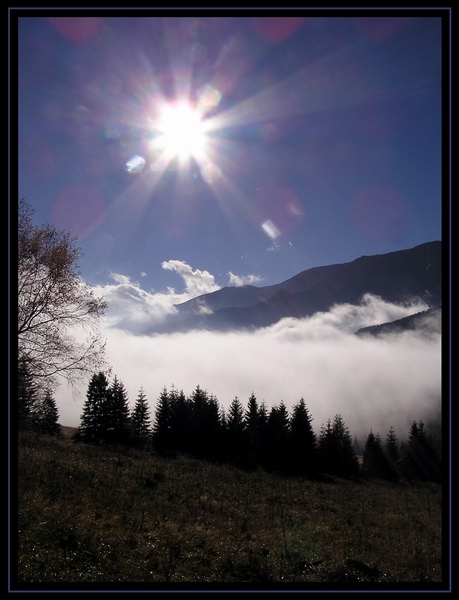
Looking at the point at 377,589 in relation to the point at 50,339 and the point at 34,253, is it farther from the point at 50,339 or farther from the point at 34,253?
the point at 34,253

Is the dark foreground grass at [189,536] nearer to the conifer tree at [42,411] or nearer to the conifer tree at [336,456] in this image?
the conifer tree at [42,411]

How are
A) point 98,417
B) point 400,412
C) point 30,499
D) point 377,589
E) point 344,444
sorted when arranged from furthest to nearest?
point 400,412, point 344,444, point 98,417, point 30,499, point 377,589

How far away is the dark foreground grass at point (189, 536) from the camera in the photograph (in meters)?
6.70

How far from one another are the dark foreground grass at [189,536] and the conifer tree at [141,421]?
79.0 ft

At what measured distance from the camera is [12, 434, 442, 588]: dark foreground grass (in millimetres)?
6699

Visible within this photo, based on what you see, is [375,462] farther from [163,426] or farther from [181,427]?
[163,426]

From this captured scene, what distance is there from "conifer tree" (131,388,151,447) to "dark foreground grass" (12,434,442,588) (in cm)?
2408

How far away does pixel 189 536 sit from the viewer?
29.5ft

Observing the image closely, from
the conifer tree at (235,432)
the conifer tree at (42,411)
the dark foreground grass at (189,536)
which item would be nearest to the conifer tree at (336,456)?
the conifer tree at (235,432)

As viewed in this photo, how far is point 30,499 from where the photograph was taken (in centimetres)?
864

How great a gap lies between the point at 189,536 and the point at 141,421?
37.0 m

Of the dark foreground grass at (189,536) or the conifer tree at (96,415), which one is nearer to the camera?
the dark foreground grass at (189,536)
